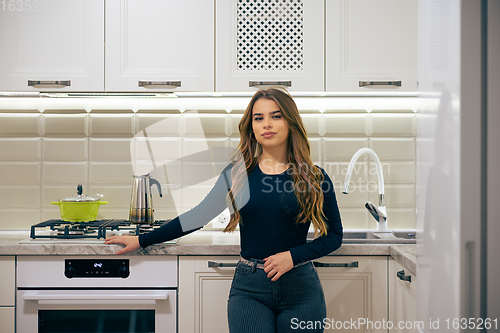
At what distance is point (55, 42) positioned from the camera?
1.61 m

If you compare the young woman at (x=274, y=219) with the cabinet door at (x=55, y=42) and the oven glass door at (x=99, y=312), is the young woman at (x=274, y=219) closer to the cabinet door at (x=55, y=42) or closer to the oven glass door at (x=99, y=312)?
the oven glass door at (x=99, y=312)

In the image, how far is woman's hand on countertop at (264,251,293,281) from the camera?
1.08m

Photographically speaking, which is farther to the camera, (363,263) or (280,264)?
(363,263)

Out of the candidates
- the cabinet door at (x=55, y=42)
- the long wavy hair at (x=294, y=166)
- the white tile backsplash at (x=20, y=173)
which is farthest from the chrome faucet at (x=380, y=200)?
the white tile backsplash at (x=20, y=173)

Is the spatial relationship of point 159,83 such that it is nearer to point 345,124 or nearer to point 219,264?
point 219,264

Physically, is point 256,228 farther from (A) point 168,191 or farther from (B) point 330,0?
(B) point 330,0

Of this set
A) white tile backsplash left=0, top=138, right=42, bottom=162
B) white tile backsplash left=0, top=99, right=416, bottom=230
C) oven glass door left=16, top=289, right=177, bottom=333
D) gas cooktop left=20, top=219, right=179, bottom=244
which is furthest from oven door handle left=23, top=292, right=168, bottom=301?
white tile backsplash left=0, top=138, right=42, bottom=162

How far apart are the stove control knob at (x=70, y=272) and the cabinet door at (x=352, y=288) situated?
38.5 inches

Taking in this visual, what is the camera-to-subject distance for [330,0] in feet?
5.31

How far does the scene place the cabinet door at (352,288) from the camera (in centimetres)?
144

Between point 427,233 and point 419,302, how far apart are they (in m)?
0.13

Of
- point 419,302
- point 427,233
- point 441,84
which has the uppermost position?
point 441,84

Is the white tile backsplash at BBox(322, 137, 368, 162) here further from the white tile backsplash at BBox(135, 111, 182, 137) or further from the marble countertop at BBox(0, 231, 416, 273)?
the white tile backsplash at BBox(135, 111, 182, 137)

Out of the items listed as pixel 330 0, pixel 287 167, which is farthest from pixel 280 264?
pixel 330 0
